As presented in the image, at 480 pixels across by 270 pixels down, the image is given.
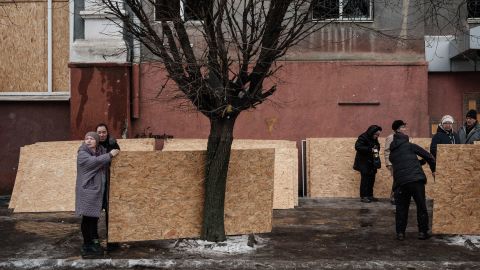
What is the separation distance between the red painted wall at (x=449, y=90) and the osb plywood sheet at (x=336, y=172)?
134 centimetres

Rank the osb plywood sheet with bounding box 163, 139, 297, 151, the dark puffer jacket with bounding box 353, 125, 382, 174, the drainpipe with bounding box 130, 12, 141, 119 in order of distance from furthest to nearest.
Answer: the drainpipe with bounding box 130, 12, 141, 119 < the osb plywood sheet with bounding box 163, 139, 297, 151 < the dark puffer jacket with bounding box 353, 125, 382, 174

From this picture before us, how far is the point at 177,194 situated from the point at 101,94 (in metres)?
5.79

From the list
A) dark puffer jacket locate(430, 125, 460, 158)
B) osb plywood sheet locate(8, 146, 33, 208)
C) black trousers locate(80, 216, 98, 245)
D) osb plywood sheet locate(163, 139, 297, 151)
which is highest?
dark puffer jacket locate(430, 125, 460, 158)

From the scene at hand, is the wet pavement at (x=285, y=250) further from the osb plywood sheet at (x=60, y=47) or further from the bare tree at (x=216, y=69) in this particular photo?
the osb plywood sheet at (x=60, y=47)

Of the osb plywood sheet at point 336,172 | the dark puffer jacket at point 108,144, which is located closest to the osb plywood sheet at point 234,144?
the osb plywood sheet at point 336,172

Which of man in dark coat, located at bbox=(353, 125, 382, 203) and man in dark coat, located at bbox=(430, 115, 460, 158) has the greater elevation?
man in dark coat, located at bbox=(430, 115, 460, 158)

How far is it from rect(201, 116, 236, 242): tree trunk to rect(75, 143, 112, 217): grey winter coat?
1434 millimetres

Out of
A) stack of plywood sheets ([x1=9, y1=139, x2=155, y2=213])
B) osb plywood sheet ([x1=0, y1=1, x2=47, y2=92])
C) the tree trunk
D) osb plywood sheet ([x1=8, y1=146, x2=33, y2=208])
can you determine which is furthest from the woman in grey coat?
osb plywood sheet ([x1=0, y1=1, x2=47, y2=92])

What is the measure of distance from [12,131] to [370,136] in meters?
8.47

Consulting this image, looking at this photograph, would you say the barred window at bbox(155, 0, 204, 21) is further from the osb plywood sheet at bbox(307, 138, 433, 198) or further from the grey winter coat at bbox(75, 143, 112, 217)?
the osb plywood sheet at bbox(307, 138, 433, 198)

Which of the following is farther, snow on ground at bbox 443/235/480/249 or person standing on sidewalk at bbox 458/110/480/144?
person standing on sidewalk at bbox 458/110/480/144

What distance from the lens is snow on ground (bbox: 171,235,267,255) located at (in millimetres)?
7602

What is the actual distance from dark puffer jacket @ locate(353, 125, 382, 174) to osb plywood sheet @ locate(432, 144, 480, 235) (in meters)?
3.73

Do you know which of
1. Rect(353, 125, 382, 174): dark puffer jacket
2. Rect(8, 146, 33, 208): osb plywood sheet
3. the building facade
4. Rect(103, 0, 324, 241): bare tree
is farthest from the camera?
the building facade
